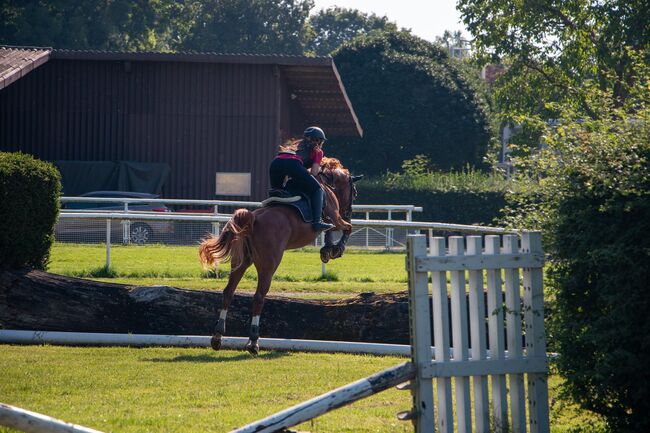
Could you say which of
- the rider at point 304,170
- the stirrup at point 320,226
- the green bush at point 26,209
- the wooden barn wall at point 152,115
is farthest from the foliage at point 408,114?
the stirrup at point 320,226

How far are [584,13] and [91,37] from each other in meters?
39.3

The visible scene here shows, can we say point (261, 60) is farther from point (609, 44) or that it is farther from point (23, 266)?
point (23, 266)

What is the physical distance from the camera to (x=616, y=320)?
21.1ft

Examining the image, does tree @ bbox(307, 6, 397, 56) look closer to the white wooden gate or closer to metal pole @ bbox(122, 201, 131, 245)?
metal pole @ bbox(122, 201, 131, 245)

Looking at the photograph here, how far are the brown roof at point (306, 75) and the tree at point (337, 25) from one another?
2934 inches

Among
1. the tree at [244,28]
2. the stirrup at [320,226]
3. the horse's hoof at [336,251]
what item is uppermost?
the tree at [244,28]

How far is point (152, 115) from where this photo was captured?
3272 cm

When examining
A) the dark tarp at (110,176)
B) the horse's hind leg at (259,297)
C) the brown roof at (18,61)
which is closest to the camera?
the horse's hind leg at (259,297)

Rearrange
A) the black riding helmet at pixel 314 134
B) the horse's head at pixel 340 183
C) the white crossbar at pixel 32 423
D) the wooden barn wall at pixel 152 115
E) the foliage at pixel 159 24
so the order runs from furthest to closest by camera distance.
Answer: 1. the foliage at pixel 159 24
2. the wooden barn wall at pixel 152 115
3. the horse's head at pixel 340 183
4. the black riding helmet at pixel 314 134
5. the white crossbar at pixel 32 423

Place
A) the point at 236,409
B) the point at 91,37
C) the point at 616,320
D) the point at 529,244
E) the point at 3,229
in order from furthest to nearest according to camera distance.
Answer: the point at 91,37 → the point at 3,229 → the point at 236,409 → the point at 529,244 → the point at 616,320

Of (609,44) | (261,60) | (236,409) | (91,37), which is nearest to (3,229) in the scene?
(236,409)

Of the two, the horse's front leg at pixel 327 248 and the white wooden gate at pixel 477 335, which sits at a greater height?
the horse's front leg at pixel 327 248

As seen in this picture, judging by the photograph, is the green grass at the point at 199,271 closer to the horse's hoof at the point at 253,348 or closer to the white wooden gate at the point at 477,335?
the horse's hoof at the point at 253,348

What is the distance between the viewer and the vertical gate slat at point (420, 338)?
21.1ft
